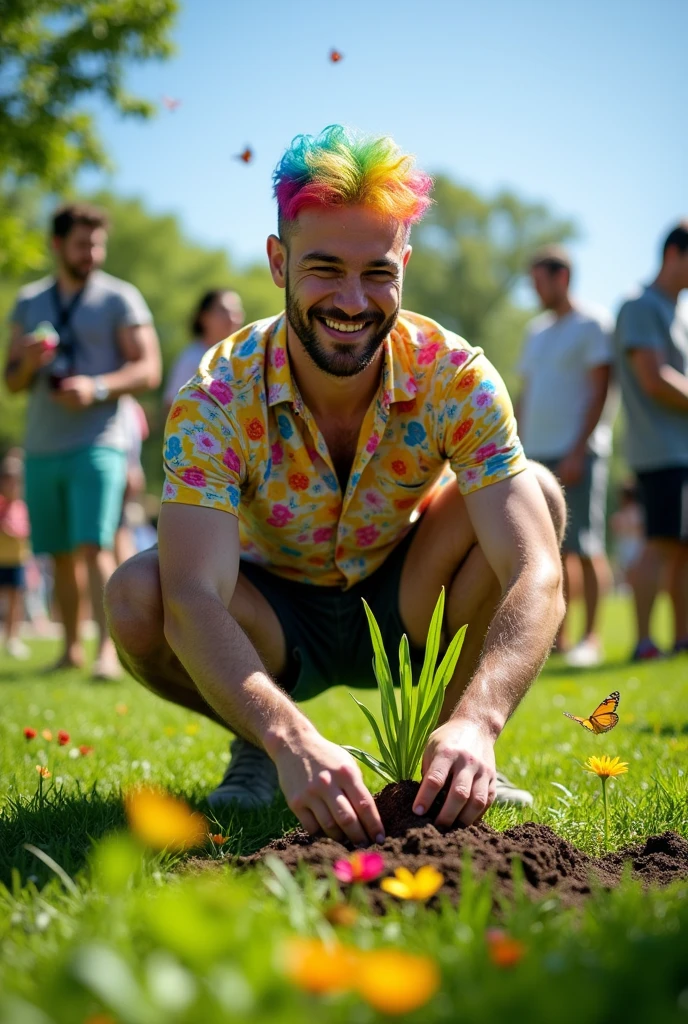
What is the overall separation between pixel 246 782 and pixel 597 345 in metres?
5.12

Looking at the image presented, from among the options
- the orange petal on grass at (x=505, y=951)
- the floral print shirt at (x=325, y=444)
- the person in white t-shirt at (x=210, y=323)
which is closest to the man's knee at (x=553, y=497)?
the floral print shirt at (x=325, y=444)

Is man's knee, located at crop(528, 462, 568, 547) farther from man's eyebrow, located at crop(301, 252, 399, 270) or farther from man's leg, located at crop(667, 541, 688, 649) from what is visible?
man's leg, located at crop(667, 541, 688, 649)

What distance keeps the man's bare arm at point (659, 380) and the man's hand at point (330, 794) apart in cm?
503

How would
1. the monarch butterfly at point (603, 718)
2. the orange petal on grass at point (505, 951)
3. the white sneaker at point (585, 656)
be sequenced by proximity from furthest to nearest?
the white sneaker at point (585, 656), the monarch butterfly at point (603, 718), the orange petal on grass at point (505, 951)

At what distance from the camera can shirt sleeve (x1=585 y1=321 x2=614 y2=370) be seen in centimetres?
722

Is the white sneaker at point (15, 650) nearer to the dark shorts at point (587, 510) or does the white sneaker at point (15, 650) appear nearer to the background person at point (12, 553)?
the background person at point (12, 553)

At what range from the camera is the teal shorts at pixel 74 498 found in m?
6.02

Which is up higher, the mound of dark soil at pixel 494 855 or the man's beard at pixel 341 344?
the man's beard at pixel 341 344

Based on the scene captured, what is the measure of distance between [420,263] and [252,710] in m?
43.6

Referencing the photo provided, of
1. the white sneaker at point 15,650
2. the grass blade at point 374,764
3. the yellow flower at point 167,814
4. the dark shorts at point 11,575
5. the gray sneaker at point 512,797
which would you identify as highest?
the grass blade at point 374,764

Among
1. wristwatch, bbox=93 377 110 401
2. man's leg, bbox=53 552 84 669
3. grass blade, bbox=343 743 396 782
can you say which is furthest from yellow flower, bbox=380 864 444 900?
man's leg, bbox=53 552 84 669

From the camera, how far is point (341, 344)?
283 centimetres

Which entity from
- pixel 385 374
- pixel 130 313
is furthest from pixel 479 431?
pixel 130 313

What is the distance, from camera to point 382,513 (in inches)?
123
